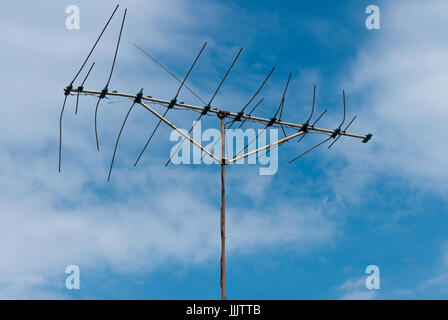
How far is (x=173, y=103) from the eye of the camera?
44.8 feet

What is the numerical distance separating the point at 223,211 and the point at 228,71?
3285 mm

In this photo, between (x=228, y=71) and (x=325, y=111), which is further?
(x=325, y=111)

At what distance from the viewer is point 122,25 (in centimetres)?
1238
